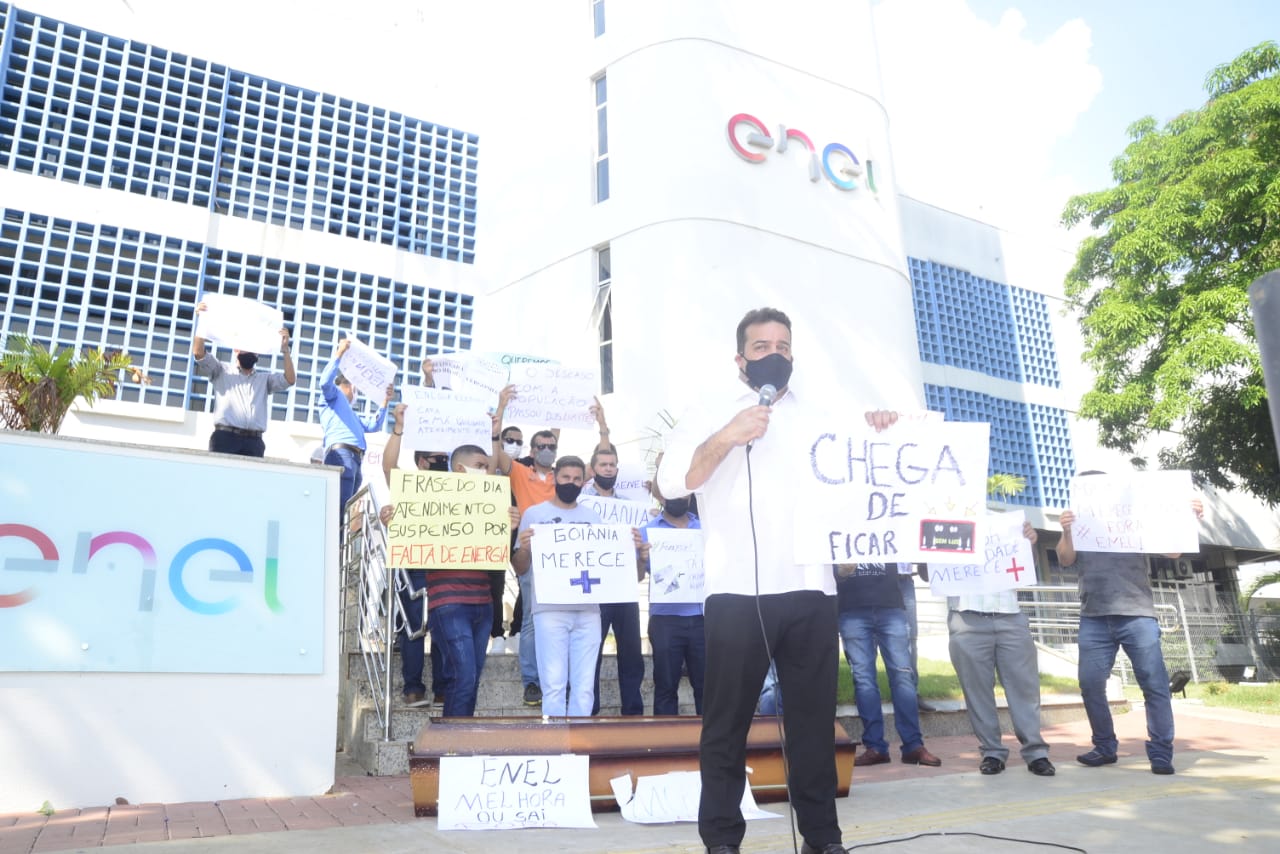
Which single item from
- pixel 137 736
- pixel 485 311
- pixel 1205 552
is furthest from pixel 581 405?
pixel 1205 552

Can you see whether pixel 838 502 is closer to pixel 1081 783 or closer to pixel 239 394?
pixel 1081 783

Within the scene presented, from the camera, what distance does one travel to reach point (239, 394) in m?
7.25

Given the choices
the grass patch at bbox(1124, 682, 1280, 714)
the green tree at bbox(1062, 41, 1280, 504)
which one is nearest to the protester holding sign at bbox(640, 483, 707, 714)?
the grass patch at bbox(1124, 682, 1280, 714)

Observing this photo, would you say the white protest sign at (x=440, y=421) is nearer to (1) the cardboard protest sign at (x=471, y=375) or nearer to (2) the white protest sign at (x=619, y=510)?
(1) the cardboard protest sign at (x=471, y=375)

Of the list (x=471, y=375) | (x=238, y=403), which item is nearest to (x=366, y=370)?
(x=471, y=375)

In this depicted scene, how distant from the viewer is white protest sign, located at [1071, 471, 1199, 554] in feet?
20.1

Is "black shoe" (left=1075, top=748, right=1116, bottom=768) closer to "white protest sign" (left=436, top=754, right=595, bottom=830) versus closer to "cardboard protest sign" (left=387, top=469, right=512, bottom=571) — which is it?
"white protest sign" (left=436, top=754, right=595, bottom=830)

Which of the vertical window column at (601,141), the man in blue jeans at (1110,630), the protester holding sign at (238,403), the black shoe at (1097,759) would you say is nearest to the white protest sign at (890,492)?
the man in blue jeans at (1110,630)

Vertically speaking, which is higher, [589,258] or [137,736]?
[589,258]

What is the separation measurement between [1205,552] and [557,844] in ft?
92.4

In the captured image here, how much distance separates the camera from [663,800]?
4598 mm

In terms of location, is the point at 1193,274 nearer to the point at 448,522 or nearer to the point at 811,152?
the point at 811,152

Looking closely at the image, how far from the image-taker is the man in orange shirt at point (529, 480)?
6953 millimetres

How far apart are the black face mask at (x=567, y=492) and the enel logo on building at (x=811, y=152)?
11.8m
